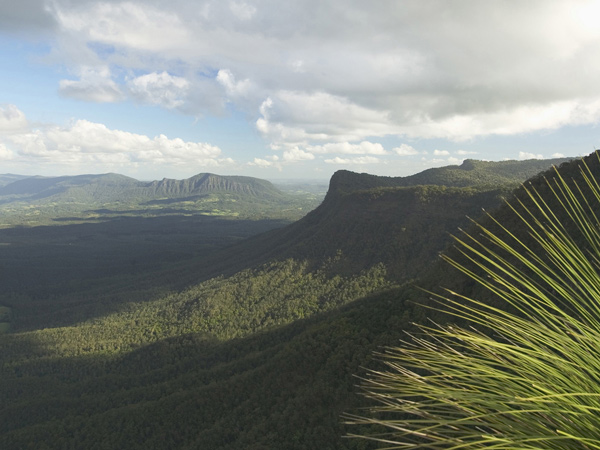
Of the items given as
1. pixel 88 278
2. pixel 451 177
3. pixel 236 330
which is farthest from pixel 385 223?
pixel 88 278

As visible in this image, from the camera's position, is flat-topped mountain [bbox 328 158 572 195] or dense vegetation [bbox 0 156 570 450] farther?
flat-topped mountain [bbox 328 158 572 195]

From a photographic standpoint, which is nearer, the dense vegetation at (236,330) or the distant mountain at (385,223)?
the dense vegetation at (236,330)

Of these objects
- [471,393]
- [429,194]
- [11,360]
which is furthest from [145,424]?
[429,194]

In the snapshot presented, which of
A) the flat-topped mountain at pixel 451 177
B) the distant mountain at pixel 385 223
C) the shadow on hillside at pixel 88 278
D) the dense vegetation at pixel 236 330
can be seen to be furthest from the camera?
the flat-topped mountain at pixel 451 177

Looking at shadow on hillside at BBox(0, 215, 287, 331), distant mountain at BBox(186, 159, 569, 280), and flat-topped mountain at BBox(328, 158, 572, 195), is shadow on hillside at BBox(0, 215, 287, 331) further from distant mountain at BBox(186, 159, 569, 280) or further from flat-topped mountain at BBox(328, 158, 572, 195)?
flat-topped mountain at BBox(328, 158, 572, 195)

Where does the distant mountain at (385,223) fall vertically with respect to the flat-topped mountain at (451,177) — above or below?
below

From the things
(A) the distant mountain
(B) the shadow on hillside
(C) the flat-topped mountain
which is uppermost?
(C) the flat-topped mountain

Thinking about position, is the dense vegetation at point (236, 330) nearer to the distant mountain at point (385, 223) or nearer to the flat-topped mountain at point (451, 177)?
the distant mountain at point (385, 223)

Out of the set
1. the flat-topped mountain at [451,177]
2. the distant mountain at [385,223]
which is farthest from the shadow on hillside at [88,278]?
the flat-topped mountain at [451,177]

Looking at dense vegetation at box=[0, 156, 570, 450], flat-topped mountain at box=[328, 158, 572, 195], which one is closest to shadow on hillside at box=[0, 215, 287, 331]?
dense vegetation at box=[0, 156, 570, 450]
